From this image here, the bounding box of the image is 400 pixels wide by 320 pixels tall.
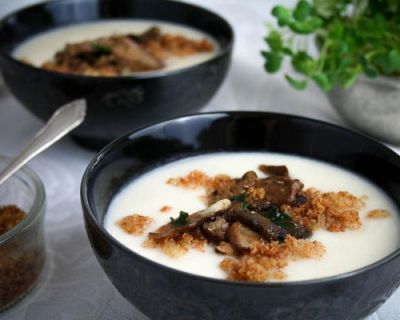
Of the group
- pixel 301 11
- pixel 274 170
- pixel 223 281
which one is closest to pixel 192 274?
pixel 223 281

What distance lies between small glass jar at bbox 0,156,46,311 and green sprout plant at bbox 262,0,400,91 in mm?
719

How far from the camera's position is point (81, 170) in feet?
5.93

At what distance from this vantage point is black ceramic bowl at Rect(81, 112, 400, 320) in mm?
1007

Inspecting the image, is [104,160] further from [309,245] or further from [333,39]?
[333,39]

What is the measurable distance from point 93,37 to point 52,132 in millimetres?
764

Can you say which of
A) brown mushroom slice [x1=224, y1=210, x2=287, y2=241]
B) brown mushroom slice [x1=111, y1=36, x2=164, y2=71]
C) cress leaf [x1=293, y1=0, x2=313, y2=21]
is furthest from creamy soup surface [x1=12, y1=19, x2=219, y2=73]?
brown mushroom slice [x1=224, y1=210, x2=287, y2=241]

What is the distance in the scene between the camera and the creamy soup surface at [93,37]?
6.90 feet

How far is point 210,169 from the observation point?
1495mm

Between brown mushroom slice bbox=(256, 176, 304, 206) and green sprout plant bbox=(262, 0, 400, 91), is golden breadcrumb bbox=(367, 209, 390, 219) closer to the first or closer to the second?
brown mushroom slice bbox=(256, 176, 304, 206)

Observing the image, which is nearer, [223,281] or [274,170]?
[223,281]

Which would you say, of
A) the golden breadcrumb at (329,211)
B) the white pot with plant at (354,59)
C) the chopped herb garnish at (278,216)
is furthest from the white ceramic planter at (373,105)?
the chopped herb garnish at (278,216)

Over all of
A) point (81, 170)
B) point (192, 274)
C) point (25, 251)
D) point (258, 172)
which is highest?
point (192, 274)

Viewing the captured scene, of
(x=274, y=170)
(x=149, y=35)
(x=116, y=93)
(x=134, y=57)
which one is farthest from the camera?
(x=149, y=35)

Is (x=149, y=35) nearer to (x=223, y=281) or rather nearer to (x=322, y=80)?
(x=322, y=80)
